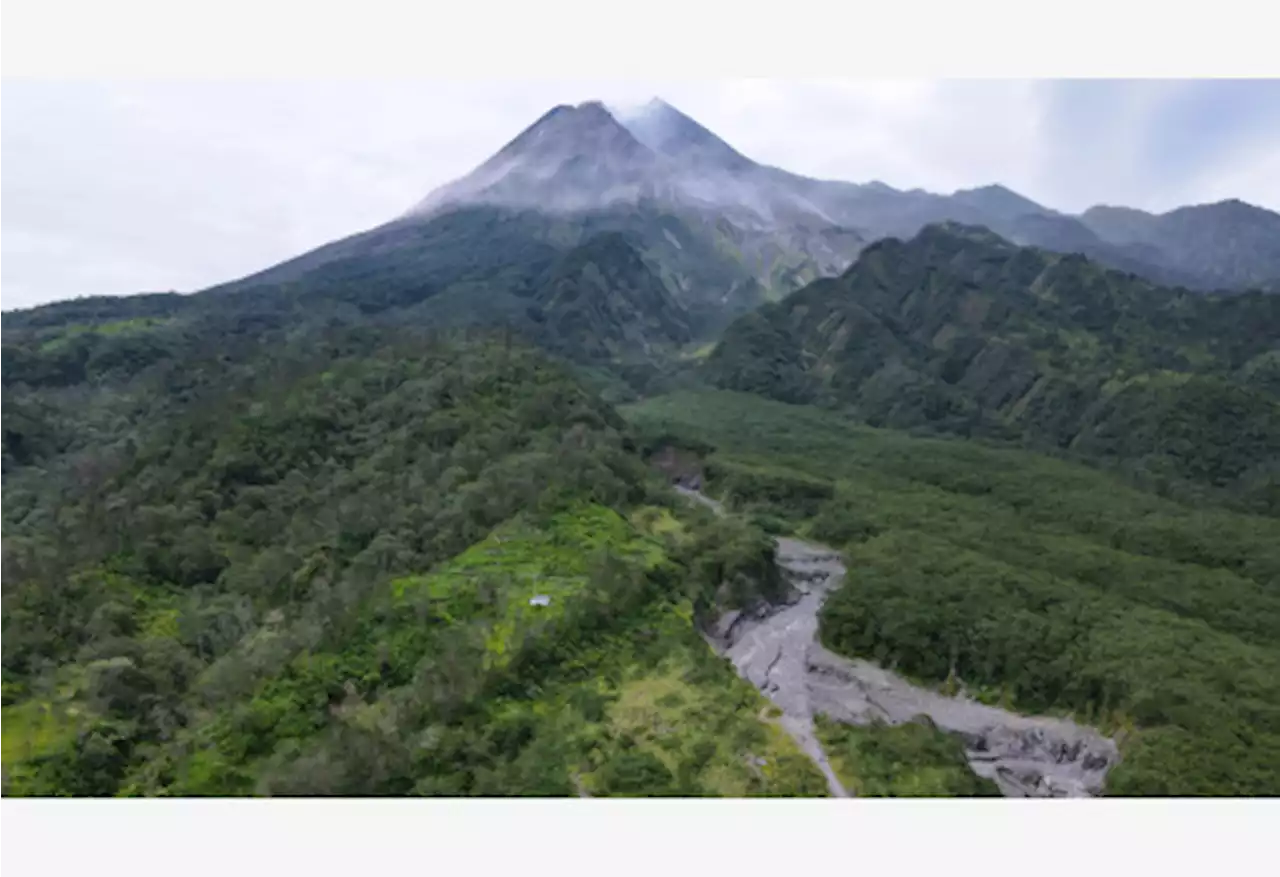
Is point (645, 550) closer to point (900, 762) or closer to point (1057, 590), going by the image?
point (900, 762)

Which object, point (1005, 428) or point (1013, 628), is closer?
point (1013, 628)

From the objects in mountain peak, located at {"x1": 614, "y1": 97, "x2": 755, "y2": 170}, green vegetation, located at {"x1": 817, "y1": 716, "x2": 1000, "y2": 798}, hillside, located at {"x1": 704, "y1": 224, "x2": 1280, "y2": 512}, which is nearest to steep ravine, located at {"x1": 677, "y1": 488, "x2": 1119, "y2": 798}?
green vegetation, located at {"x1": 817, "y1": 716, "x2": 1000, "y2": 798}

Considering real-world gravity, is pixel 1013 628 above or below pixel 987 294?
below

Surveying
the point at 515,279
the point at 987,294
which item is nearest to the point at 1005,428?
the point at 987,294

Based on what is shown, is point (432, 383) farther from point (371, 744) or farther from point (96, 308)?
point (96, 308)

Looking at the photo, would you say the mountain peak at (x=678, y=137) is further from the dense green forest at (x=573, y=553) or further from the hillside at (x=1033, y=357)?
the dense green forest at (x=573, y=553)
